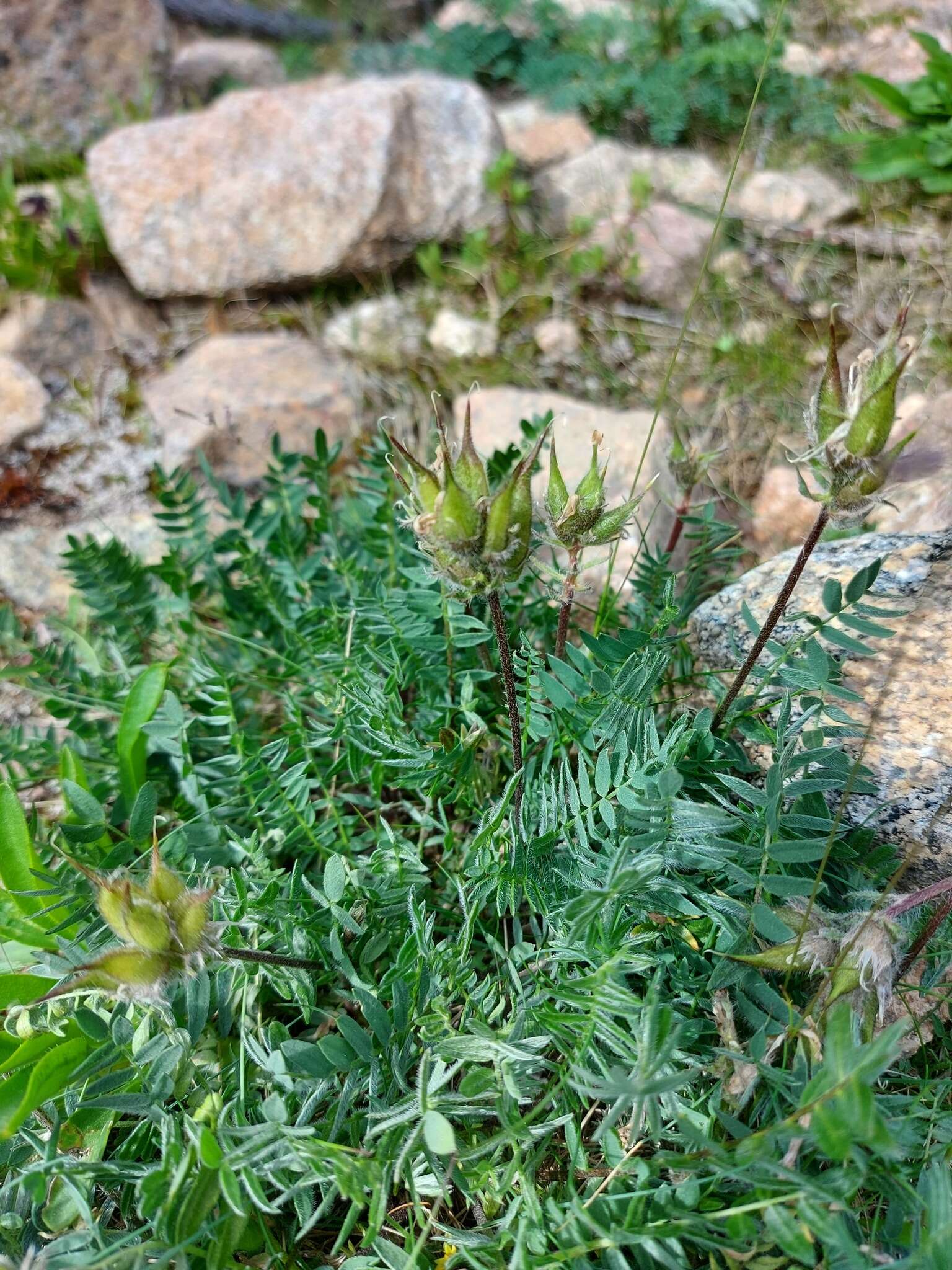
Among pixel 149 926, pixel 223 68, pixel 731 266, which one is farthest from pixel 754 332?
pixel 223 68

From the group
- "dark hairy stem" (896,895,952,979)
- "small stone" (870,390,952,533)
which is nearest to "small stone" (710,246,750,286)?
"small stone" (870,390,952,533)

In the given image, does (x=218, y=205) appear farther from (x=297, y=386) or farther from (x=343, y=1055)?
(x=343, y=1055)

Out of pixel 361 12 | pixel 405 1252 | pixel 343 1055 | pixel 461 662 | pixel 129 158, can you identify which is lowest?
pixel 405 1252

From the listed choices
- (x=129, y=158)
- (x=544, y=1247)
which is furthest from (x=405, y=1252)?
(x=129, y=158)

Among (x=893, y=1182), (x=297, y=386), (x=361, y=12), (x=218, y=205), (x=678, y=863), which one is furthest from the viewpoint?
(x=361, y=12)

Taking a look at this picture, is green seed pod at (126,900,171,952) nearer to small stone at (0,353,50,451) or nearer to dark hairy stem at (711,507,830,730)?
dark hairy stem at (711,507,830,730)

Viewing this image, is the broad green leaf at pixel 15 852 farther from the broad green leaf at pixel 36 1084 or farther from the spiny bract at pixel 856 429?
the spiny bract at pixel 856 429

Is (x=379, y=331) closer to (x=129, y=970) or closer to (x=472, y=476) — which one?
(x=472, y=476)

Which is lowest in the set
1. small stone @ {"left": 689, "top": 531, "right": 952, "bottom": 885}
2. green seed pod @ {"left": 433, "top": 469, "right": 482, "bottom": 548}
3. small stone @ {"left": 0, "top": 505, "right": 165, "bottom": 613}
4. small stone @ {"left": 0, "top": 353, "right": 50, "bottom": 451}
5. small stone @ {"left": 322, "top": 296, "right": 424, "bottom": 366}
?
small stone @ {"left": 0, "top": 505, "right": 165, "bottom": 613}
